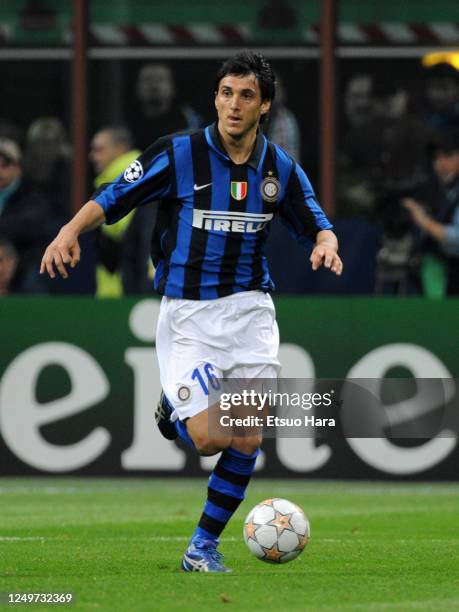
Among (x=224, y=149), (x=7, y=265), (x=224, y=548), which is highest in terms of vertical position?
(x=224, y=149)

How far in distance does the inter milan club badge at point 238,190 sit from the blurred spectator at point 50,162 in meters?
7.11

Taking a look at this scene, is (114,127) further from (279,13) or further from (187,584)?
(187,584)

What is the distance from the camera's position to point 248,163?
8102 millimetres

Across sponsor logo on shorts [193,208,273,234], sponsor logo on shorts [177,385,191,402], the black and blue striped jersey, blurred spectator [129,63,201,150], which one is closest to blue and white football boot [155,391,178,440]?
sponsor logo on shorts [177,385,191,402]

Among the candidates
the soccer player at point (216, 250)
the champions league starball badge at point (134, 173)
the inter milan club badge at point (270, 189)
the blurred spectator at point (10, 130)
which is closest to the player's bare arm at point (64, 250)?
the soccer player at point (216, 250)

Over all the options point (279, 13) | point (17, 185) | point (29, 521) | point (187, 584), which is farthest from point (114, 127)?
point (187, 584)

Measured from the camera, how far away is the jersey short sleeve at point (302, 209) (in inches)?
324

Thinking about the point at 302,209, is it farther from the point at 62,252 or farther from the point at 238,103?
the point at 62,252

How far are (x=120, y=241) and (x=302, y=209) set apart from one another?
5.88 metres

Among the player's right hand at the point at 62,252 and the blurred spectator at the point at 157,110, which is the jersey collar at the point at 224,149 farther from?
the blurred spectator at the point at 157,110

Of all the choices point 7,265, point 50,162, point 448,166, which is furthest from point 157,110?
point 448,166

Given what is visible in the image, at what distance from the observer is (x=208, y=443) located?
7926 millimetres

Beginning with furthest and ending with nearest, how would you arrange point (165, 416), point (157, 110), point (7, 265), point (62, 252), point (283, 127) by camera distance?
point (157, 110) → point (283, 127) → point (7, 265) → point (165, 416) → point (62, 252)

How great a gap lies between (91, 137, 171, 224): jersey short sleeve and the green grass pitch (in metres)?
1.56
